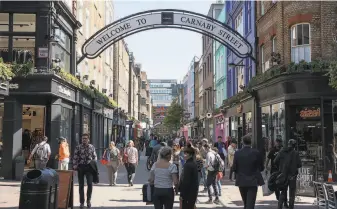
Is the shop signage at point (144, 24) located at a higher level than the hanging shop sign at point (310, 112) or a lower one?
higher

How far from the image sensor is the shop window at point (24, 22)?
63.1 ft

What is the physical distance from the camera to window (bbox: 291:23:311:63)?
19.1 metres

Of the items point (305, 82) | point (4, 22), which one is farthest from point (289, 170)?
point (4, 22)

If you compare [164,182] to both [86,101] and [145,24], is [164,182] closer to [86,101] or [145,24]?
[145,24]

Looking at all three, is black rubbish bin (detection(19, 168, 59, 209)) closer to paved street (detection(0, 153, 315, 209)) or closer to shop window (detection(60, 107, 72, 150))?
paved street (detection(0, 153, 315, 209))

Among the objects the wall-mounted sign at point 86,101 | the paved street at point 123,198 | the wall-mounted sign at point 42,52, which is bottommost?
the paved street at point 123,198

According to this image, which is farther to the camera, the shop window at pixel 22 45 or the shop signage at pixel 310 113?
the shop window at pixel 22 45

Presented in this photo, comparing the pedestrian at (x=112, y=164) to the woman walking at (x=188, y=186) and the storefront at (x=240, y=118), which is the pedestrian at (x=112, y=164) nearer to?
the storefront at (x=240, y=118)

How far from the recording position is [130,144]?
1741cm

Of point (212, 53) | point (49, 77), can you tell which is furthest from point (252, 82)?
point (212, 53)

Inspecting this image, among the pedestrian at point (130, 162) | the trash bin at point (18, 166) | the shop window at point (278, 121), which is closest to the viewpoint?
the pedestrian at point (130, 162)

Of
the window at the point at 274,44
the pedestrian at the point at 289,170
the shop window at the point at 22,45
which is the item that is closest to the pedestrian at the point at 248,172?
the pedestrian at the point at 289,170

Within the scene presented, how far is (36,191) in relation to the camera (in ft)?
27.2

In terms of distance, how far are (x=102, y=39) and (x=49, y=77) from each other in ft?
15.6
